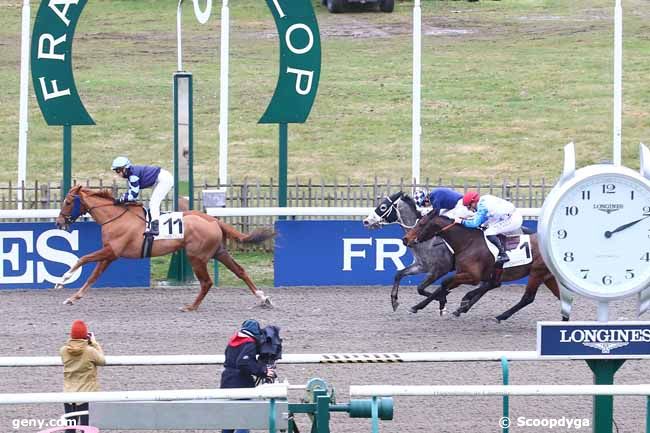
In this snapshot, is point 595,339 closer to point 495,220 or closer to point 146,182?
point 495,220

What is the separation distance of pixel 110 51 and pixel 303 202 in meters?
16.1

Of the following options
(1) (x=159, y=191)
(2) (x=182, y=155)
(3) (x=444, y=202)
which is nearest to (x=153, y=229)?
(1) (x=159, y=191)

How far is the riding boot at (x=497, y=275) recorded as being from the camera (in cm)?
1519

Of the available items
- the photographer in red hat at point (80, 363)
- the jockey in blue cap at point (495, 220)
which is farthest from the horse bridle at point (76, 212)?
the photographer in red hat at point (80, 363)

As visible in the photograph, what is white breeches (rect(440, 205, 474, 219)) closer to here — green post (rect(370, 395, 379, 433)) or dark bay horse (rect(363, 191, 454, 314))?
dark bay horse (rect(363, 191, 454, 314))

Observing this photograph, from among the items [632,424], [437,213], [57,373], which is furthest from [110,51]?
[632,424]

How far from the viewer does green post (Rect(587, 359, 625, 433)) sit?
7.77m

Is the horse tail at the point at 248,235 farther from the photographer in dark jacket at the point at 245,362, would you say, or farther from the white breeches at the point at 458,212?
the photographer in dark jacket at the point at 245,362

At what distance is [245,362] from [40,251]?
799 centimetres

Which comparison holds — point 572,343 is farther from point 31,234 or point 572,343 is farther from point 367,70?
point 367,70

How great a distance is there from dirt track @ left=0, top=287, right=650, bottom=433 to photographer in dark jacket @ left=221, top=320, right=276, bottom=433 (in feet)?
4.12

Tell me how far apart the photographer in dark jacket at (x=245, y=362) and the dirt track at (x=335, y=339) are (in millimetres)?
1257

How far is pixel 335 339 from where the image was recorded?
1402 cm

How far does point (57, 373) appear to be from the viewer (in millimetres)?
12234
